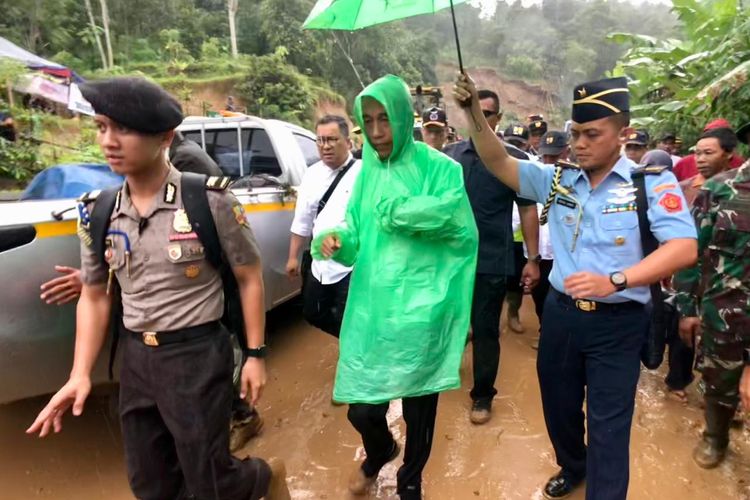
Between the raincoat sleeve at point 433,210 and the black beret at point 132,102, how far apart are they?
2.95 ft

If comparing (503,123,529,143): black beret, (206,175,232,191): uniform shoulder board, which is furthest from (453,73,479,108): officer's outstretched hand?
(503,123,529,143): black beret

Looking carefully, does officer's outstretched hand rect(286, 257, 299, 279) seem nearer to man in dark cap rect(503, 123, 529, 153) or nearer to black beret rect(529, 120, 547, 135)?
man in dark cap rect(503, 123, 529, 153)

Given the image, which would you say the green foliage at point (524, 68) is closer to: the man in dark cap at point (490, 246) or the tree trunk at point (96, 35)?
the tree trunk at point (96, 35)

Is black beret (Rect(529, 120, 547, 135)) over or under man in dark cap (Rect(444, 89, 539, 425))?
over

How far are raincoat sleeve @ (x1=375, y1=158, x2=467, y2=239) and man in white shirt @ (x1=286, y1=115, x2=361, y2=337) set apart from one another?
2.83ft

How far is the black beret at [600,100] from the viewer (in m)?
1.95

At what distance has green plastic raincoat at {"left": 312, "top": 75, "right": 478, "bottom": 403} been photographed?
80.8 inches

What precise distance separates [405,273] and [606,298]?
821 millimetres

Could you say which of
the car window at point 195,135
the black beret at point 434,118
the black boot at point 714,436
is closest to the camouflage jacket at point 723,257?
the black boot at point 714,436

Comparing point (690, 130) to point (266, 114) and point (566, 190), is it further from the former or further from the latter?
point (266, 114)

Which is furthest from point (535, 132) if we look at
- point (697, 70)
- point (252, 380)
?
point (252, 380)

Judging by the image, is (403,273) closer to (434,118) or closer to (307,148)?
(434,118)

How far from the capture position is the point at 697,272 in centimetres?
267

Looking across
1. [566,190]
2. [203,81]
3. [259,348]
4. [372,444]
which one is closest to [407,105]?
[566,190]
